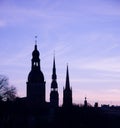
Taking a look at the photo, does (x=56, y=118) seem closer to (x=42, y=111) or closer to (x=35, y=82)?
A: (x=42, y=111)

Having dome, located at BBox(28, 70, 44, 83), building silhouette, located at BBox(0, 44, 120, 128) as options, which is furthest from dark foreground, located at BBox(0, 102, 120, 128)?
dome, located at BBox(28, 70, 44, 83)

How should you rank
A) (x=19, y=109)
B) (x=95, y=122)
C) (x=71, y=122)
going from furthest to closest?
(x=19, y=109) < (x=95, y=122) < (x=71, y=122)

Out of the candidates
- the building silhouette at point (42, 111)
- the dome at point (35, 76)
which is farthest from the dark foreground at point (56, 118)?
the dome at point (35, 76)

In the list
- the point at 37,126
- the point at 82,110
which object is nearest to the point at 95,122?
the point at 82,110

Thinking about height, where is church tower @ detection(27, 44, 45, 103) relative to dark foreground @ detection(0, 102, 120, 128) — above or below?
above

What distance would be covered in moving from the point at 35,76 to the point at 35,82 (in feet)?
4.25

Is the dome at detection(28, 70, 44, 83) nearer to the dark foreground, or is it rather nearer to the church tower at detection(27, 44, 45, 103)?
the church tower at detection(27, 44, 45, 103)

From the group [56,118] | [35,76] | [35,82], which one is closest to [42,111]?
[35,82]

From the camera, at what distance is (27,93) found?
116m

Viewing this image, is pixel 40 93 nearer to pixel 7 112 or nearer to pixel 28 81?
pixel 28 81

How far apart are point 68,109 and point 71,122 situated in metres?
5.68

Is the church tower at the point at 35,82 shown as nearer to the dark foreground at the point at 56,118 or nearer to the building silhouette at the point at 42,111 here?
the building silhouette at the point at 42,111

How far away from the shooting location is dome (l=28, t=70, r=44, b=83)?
112m

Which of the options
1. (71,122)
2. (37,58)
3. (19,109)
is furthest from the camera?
(37,58)
